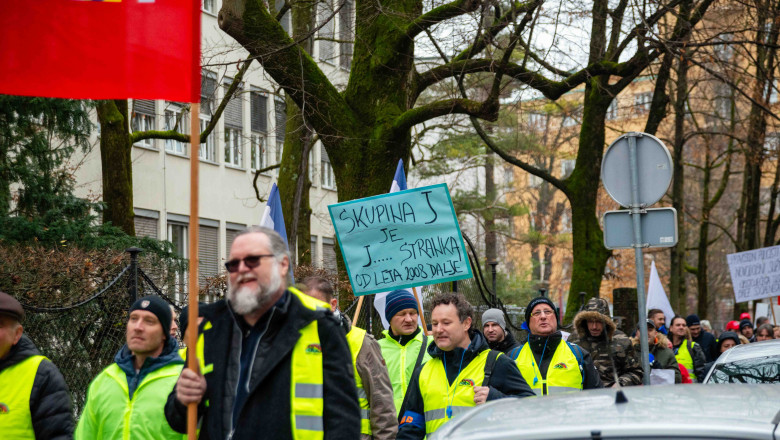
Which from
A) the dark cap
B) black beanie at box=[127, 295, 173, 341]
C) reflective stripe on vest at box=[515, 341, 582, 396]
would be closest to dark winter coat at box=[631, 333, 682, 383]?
reflective stripe on vest at box=[515, 341, 582, 396]

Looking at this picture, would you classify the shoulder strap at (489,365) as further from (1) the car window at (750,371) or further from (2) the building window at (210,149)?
(2) the building window at (210,149)

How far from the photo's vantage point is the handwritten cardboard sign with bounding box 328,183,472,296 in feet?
31.1

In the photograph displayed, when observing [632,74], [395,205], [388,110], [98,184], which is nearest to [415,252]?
[395,205]

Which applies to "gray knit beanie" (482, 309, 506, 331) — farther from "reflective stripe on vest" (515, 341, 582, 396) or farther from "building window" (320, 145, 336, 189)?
"building window" (320, 145, 336, 189)

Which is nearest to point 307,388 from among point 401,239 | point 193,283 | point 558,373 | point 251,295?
point 251,295

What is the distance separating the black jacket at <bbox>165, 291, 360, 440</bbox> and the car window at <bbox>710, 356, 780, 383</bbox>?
5.97m

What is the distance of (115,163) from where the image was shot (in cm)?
1720

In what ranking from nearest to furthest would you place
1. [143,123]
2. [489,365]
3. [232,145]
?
[489,365] → [143,123] → [232,145]

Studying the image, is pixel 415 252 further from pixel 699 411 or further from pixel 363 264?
pixel 699 411

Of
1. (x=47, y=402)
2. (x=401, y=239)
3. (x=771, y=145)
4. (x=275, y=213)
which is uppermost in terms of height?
(x=771, y=145)

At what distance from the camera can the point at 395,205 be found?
9.69 metres

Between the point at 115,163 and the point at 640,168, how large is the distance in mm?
10267

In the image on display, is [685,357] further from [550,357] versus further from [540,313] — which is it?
[540,313]

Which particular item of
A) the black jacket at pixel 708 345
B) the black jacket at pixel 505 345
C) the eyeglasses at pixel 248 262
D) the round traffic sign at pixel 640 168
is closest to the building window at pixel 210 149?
the black jacket at pixel 708 345
